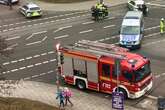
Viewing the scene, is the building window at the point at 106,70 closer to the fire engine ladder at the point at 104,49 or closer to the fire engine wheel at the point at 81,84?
the fire engine ladder at the point at 104,49

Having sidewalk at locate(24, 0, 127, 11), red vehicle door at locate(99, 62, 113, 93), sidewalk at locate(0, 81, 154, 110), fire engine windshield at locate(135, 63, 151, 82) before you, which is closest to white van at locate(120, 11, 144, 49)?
sidewalk at locate(0, 81, 154, 110)

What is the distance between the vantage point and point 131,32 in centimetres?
4503

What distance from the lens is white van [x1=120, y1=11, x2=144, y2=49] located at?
44344mm

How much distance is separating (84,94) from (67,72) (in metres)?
2.17

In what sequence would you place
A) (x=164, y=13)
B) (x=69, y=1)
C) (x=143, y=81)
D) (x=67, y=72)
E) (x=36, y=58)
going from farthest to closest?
(x=69, y=1)
(x=164, y=13)
(x=36, y=58)
(x=67, y=72)
(x=143, y=81)

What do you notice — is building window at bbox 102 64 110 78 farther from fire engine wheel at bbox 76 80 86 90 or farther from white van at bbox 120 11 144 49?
white van at bbox 120 11 144 49

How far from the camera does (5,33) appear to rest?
5197 cm

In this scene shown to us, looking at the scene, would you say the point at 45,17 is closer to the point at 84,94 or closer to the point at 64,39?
the point at 64,39

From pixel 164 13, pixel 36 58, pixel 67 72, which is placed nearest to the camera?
pixel 67 72

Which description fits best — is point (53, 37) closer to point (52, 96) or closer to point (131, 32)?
point (131, 32)

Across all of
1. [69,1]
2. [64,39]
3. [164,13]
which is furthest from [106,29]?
[69,1]

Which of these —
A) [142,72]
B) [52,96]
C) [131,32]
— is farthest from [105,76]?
[131,32]

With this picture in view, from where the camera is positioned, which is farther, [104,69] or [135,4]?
[135,4]

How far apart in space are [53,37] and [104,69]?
52.1 feet
